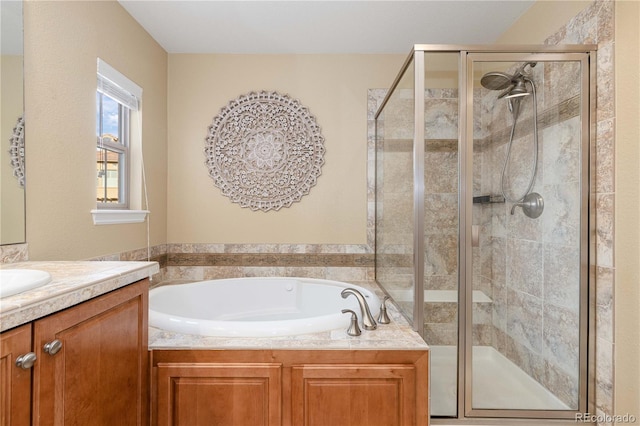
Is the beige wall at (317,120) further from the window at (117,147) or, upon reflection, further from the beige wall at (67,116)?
the beige wall at (67,116)

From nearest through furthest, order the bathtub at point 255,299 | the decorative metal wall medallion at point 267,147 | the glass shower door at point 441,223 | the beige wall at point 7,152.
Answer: the beige wall at point 7,152 < the glass shower door at point 441,223 < the bathtub at point 255,299 < the decorative metal wall medallion at point 267,147

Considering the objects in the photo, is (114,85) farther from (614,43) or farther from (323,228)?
(614,43)

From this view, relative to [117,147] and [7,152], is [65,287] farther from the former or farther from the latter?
[117,147]

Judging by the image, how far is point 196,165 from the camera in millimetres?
2676

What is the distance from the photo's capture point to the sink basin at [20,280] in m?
0.82

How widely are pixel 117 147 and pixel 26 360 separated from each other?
1754 millimetres

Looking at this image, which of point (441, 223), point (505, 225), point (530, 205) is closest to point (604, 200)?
point (530, 205)

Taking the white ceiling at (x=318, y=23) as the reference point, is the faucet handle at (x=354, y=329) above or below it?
below

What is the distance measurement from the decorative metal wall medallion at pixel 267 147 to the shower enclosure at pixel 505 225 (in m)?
1.23

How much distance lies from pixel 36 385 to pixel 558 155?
6.75 ft

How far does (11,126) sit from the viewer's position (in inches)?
51.6

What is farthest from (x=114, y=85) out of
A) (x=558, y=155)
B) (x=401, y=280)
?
(x=558, y=155)

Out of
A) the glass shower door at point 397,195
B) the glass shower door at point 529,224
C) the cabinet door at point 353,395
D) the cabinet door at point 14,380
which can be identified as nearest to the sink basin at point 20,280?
the cabinet door at point 14,380

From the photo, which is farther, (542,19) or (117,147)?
(117,147)
